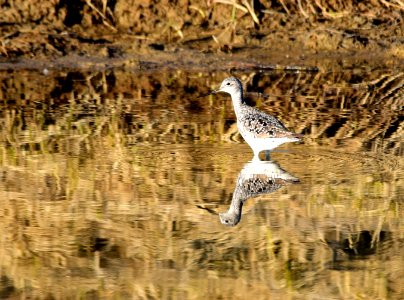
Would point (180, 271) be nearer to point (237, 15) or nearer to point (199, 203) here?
point (199, 203)

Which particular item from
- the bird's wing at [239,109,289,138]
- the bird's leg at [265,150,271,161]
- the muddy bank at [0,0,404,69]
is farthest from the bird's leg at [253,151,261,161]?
the muddy bank at [0,0,404,69]

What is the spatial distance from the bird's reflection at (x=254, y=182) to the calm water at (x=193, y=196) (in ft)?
0.06

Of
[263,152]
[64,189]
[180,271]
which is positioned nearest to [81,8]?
[263,152]

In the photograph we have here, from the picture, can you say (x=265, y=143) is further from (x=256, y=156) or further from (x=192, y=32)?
(x=192, y=32)

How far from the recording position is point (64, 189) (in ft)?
29.3

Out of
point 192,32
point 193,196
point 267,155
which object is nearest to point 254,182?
point 193,196

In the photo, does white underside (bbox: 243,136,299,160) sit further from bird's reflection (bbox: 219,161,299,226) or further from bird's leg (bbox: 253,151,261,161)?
bird's reflection (bbox: 219,161,299,226)

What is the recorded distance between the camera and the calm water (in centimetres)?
688

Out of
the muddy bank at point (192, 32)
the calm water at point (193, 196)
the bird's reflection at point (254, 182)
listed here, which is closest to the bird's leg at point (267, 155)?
the calm water at point (193, 196)

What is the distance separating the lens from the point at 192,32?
15.5 meters

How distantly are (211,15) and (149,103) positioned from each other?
3751 mm

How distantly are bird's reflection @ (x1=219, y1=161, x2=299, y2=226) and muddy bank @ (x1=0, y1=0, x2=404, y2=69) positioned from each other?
5175 mm

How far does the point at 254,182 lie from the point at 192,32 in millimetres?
6737

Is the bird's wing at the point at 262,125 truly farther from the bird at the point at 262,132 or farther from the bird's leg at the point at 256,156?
the bird's leg at the point at 256,156
